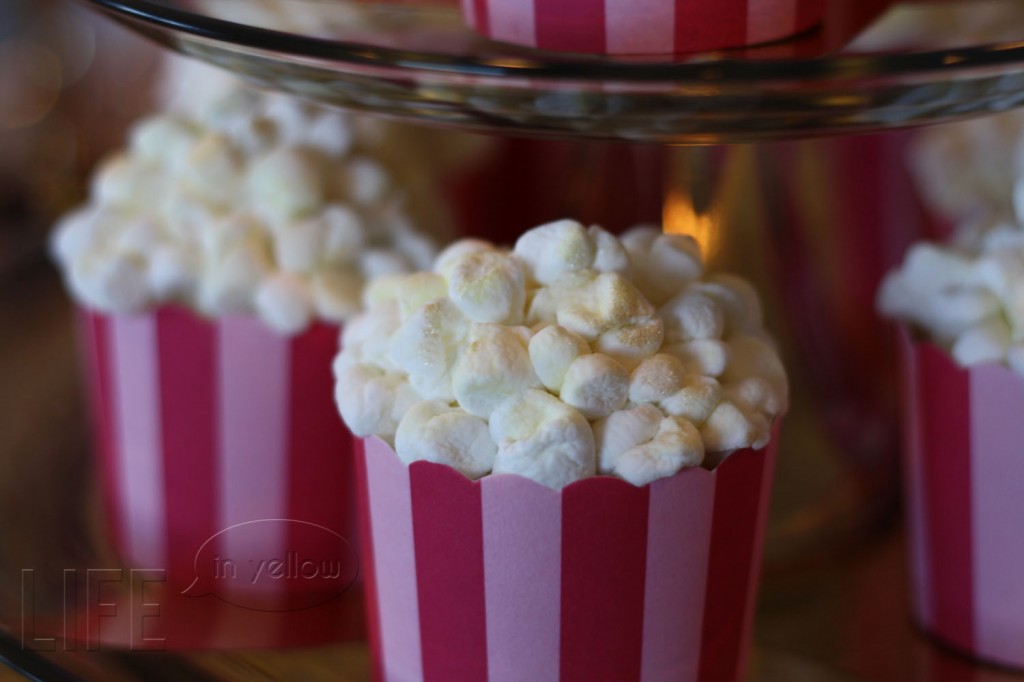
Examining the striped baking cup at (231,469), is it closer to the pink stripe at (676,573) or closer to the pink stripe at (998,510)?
the pink stripe at (676,573)

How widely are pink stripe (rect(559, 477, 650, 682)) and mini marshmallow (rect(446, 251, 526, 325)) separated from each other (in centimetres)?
11

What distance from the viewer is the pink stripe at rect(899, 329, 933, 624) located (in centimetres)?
87

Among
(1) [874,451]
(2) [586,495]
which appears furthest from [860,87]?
(1) [874,451]

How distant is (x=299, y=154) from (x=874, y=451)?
23.7 inches

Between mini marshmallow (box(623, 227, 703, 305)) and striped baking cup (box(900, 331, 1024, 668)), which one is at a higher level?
mini marshmallow (box(623, 227, 703, 305))

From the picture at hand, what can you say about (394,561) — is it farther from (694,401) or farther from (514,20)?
(514,20)

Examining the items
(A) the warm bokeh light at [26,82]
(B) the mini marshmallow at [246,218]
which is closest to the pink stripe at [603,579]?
(B) the mini marshmallow at [246,218]

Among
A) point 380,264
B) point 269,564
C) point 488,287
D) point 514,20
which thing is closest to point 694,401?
point 488,287

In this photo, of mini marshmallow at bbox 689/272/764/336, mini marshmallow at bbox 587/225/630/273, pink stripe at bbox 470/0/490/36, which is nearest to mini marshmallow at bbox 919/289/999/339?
mini marshmallow at bbox 689/272/764/336

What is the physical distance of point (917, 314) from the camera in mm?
855

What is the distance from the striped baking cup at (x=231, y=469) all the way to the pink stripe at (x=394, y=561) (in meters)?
0.16

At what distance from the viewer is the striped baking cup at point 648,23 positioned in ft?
2.08

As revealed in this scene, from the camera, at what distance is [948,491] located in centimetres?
85

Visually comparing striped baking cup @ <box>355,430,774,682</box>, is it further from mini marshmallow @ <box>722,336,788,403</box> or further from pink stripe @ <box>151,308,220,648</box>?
pink stripe @ <box>151,308,220,648</box>
